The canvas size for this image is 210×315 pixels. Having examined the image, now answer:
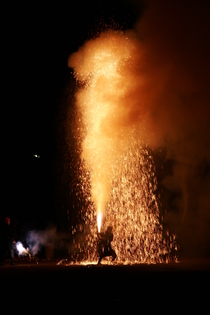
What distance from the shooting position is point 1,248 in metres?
15.9

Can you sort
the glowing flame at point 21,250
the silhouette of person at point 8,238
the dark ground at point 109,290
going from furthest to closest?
the glowing flame at point 21,250 < the silhouette of person at point 8,238 < the dark ground at point 109,290

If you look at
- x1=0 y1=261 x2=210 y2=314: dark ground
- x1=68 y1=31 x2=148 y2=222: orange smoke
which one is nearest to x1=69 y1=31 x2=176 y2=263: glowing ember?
x1=68 y1=31 x2=148 y2=222: orange smoke

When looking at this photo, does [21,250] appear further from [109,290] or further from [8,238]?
[109,290]

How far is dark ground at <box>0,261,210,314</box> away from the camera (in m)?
6.90

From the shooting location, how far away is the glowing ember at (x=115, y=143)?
54.9 feet

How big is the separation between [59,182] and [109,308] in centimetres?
2091

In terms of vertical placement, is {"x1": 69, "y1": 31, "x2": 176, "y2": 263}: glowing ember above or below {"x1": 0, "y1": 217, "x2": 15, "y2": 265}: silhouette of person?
above

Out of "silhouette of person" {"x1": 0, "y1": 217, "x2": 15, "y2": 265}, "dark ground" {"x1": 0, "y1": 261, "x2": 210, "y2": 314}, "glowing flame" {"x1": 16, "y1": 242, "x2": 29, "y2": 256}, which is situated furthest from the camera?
"glowing flame" {"x1": 16, "y1": 242, "x2": 29, "y2": 256}

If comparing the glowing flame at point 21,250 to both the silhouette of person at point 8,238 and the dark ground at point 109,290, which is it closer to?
the silhouette of person at point 8,238

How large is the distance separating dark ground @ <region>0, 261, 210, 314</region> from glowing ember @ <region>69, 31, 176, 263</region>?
5.94 meters

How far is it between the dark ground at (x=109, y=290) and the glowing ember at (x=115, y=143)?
19.5 ft

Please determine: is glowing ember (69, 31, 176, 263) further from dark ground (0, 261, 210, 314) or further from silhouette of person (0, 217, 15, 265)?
dark ground (0, 261, 210, 314)

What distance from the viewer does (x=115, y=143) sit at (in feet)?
56.9

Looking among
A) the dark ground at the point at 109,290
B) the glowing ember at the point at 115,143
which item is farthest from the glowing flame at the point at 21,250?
the dark ground at the point at 109,290
